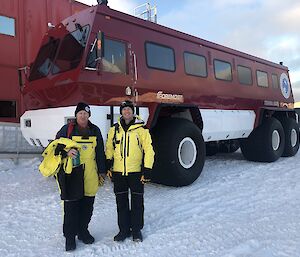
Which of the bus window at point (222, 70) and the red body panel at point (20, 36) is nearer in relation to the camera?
the bus window at point (222, 70)

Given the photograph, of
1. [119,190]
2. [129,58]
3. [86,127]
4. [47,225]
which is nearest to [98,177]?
[119,190]

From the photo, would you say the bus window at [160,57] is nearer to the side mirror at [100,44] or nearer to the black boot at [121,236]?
the side mirror at [100,44]

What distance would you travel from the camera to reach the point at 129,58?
5629mm

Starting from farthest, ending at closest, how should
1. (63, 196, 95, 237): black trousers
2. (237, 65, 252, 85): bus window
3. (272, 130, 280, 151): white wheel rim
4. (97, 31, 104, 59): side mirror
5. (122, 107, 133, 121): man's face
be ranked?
(272, 130, 280, 151): white wheel rim → (237, 65, 252, 85): bus window → (97, 31, 104, 59): side mirror → (122, 107, 133, 121): man's face → (63, 196, 95, 237): black trousers

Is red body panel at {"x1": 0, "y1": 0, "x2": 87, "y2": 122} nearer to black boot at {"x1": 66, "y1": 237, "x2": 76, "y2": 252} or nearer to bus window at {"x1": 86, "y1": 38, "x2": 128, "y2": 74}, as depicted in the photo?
bus window at {"x1": 86, "y1": 38, "x2": 128, "y2": 74}

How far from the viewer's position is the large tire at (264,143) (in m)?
8.72

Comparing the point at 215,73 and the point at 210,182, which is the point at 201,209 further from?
the point at 215,73

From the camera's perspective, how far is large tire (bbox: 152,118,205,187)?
5805 mm

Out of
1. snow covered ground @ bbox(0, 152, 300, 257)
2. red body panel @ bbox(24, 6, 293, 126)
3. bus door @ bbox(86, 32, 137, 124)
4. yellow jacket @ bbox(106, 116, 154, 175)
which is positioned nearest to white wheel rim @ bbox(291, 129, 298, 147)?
red body panel @ bbox(24, 6, 293, 126)

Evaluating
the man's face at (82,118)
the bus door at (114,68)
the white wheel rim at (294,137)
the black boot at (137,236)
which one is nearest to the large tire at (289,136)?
the white wheel rim at (294,137)

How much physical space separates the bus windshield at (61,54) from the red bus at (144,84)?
2 centimetres

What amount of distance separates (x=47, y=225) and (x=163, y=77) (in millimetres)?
3217

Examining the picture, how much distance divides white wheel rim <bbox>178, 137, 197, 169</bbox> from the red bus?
18 mm

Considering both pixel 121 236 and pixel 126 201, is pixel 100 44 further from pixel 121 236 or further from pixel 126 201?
pixel 121 236
